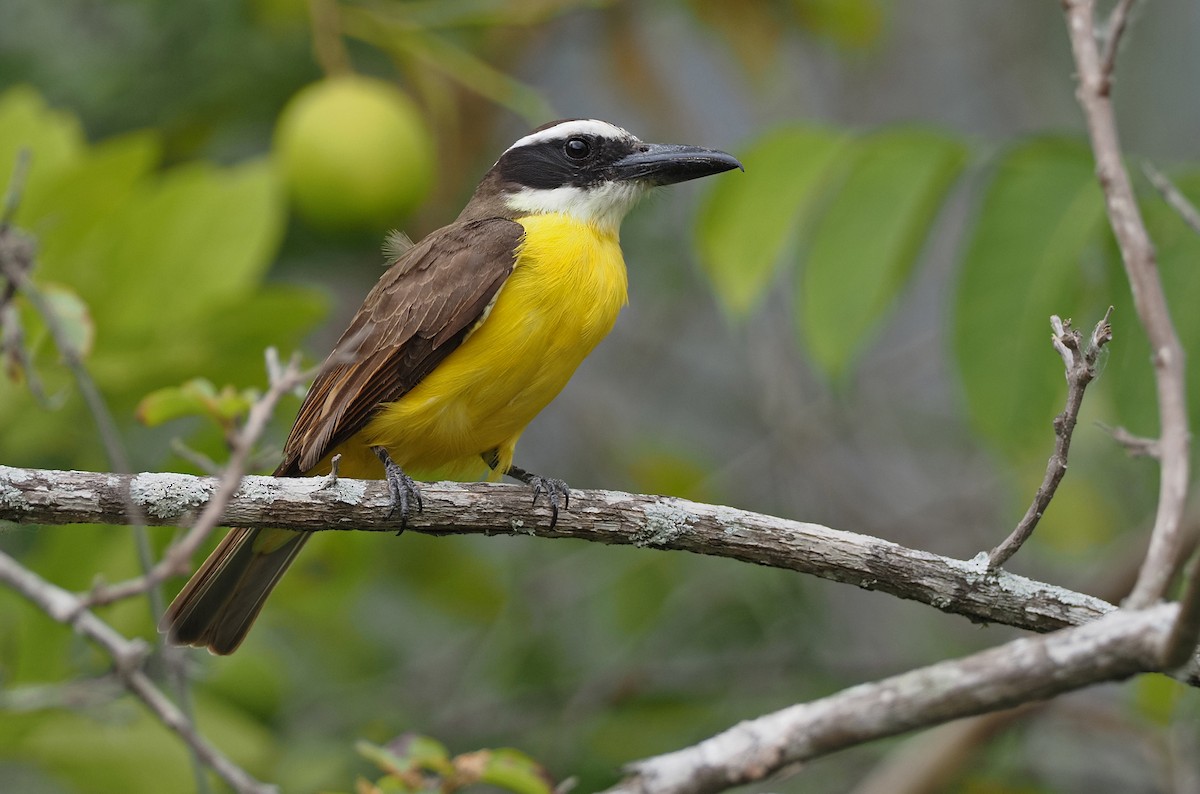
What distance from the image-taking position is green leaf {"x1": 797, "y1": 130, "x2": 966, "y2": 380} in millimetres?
3691

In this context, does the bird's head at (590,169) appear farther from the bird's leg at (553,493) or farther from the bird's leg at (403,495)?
the bird's leg at (403,495)

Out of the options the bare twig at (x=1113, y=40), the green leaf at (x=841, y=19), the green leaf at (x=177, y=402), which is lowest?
the green leaf at (x=177, y=402)

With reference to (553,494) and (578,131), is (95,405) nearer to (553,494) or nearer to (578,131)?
(553,494)

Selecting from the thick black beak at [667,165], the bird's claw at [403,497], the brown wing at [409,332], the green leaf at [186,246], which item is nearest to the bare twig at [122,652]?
the bird's claw at [403,497]

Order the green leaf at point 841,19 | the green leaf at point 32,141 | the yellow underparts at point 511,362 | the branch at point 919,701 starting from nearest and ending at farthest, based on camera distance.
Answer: the branch at point 919,701
the yellow underparts at point 511,362
the green leaf at point 32,141
the green leaf at point 841,19

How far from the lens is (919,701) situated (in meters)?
1.71

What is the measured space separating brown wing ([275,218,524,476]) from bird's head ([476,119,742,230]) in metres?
0.33

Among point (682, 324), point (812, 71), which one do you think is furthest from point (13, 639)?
point (812, 71)

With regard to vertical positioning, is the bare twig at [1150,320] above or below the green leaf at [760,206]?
below

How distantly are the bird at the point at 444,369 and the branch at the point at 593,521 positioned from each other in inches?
15.7

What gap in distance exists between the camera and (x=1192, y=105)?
8.09 m

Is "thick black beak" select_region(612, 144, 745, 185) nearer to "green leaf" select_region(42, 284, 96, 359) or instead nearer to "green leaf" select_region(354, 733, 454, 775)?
"green leaf" select_region(42, 284, 96, 359)

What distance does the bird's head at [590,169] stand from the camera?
407 cm

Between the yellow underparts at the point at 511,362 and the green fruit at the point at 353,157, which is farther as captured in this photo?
the green fruit at the point at 353,157
